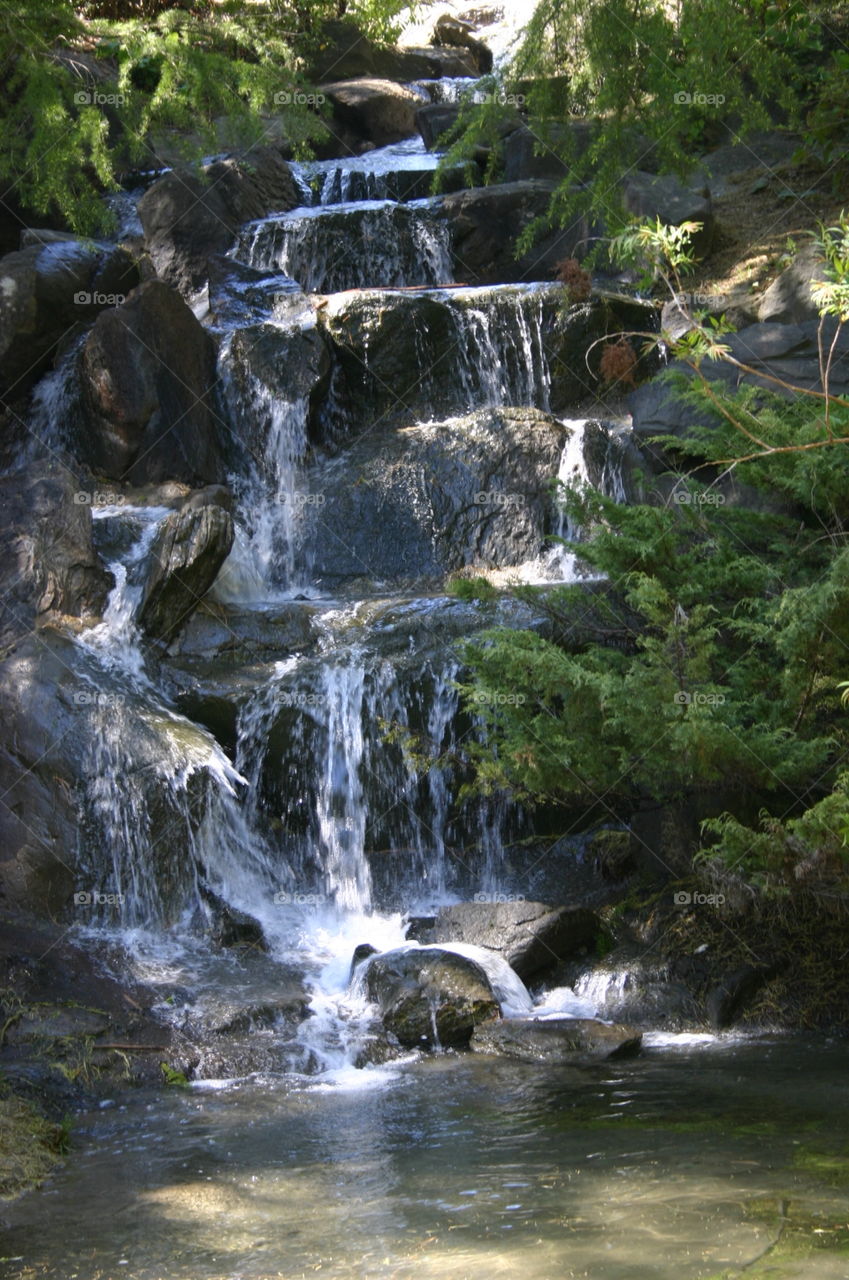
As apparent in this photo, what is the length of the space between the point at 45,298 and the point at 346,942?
756 centimetres

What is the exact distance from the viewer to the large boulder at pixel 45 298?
11.9 metres

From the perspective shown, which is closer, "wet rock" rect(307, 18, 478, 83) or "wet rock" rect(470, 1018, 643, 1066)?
"wet rock" rect(470, 1018, 643, 1066)

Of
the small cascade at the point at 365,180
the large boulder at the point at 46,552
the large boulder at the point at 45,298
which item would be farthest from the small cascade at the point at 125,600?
the small cascade at the point at 365,180

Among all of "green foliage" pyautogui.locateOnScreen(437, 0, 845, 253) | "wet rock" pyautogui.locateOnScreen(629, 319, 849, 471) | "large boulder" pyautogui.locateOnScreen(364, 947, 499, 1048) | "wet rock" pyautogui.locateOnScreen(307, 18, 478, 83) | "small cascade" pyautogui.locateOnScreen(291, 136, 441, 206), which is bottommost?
"large boulder" pyautogui.locateOnScreen(364, 947, 499, 1048)

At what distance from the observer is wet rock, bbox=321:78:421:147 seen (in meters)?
18.2

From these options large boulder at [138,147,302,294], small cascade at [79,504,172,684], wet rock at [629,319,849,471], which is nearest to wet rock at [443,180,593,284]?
large boulder at [138,147,302,294]

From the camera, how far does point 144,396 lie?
11.5m

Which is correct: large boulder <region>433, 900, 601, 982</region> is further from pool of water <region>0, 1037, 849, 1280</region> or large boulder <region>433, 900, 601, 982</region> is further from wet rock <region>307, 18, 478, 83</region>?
wet rock <region>307, 18, 478, 83</region>

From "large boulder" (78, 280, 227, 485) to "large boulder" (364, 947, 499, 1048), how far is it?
6187 millimetres

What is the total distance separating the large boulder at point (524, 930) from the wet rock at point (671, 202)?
879 centimetres

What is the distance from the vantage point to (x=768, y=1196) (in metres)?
3.95

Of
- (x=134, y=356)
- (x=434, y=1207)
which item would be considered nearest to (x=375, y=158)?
(x=134, y=356)

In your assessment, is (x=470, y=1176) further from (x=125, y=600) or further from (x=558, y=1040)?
(x=125, y=600)

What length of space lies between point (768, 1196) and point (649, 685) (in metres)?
2.91
